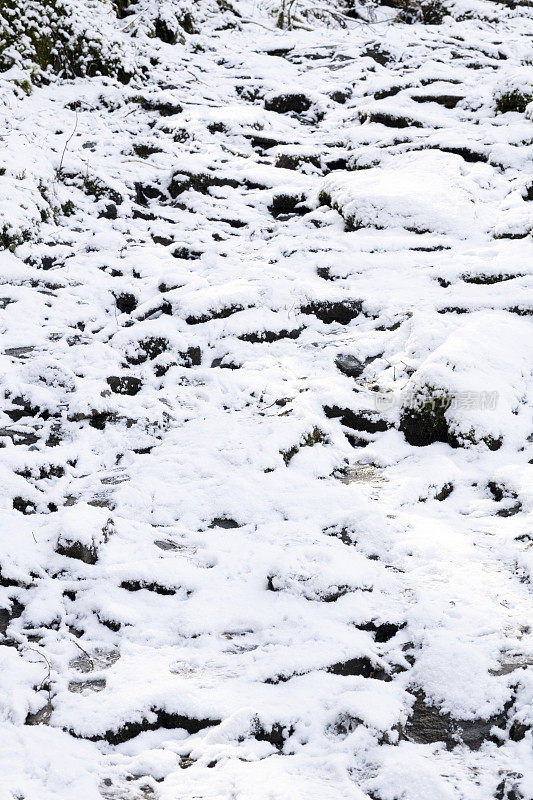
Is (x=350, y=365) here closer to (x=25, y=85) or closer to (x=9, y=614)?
(x=9, y=614)

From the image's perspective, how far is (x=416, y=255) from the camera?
5445 mm

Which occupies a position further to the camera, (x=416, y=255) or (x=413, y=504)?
(x=416, y=255)

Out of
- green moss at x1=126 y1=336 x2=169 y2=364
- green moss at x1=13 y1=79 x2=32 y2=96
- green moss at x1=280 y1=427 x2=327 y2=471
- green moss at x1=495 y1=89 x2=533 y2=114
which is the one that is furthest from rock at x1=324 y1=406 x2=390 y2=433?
green moss at x1=13 y1=79 x2=32 y2=96

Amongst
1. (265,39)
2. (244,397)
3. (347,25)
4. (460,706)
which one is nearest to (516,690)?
(460,706)

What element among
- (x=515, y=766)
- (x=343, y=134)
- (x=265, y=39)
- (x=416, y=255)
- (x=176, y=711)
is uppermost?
(x=265, y=39)


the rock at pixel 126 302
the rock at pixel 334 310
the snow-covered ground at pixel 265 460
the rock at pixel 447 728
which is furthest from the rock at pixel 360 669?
the rock at pixel 126 302

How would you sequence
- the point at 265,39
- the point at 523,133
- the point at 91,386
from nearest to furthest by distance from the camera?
the point at 91,386 → the point at 523,133 → the point at 265,39

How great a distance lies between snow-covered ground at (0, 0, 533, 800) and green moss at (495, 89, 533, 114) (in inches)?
1.0

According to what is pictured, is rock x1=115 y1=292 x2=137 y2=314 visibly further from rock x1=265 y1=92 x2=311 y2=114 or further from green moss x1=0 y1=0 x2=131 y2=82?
rock x1=265 y1=92 x2=311 y2=114

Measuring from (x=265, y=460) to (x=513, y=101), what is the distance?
654cm

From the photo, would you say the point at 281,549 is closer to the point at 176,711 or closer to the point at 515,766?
the point at 176,711

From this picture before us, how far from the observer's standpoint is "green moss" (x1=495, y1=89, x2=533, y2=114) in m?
7.81

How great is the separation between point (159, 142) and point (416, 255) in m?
3.59

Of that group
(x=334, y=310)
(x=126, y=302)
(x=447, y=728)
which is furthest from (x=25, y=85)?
(x=447, y=728)
